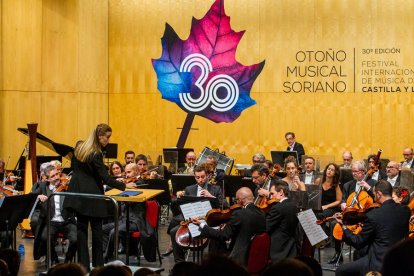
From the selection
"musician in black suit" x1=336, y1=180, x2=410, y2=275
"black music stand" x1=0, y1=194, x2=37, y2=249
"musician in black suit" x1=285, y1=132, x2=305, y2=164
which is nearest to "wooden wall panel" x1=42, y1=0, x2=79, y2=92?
"musician in black suit" x1=285, y1=132, x2=305, y2=164

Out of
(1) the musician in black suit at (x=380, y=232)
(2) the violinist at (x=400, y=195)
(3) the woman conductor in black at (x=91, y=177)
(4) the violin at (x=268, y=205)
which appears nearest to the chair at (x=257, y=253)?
(1) the musician in black suit at (x=380, y=232)

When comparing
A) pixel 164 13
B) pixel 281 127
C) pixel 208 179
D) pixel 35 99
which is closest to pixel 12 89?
pixel 35 99

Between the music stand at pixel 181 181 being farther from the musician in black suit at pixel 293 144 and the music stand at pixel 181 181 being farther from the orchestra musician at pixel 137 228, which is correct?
the musician in black suit at pixel 293 144

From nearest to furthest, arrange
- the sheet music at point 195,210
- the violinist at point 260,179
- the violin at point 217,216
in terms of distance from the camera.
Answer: the violin at point 217,216 → the sheet music at point 195,210 → the violinist at point 260,179

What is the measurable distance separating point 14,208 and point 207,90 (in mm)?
9686

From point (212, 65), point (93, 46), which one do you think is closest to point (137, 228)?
point (212, 65)

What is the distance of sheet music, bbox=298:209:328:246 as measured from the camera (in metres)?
8.03

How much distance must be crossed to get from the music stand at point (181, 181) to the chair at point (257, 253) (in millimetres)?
2989

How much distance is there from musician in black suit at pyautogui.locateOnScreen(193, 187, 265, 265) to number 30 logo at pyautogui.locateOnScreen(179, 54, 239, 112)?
9327 mm

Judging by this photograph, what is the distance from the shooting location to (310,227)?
813 centimetres

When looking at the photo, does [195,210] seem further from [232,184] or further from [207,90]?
[207,90]

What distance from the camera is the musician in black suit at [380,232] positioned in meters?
7.22

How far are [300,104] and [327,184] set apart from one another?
6.33 metres

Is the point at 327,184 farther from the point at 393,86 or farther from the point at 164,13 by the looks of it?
the point at 164,13
